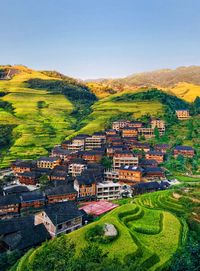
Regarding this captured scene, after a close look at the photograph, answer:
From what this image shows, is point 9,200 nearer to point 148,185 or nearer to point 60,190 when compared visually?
point 60,190

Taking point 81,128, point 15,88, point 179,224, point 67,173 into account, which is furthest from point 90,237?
point 15,88

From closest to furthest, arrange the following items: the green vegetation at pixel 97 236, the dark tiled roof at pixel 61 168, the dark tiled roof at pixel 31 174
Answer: the green vegetation at pixel 97 236, the dark tiled roof at pixel 31 174, the dark tiled roof at pixel 61 168

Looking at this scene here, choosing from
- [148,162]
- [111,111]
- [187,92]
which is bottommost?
[148,162]

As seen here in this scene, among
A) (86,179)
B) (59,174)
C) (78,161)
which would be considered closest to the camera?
(86,179)

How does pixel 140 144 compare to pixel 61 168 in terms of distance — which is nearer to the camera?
pixel 61 168

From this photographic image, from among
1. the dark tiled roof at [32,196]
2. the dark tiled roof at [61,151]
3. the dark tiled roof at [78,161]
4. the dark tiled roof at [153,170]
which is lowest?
the dark tiled roof at [32,196]

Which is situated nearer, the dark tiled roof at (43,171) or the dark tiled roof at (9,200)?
the dark tiled roof at (9,200)

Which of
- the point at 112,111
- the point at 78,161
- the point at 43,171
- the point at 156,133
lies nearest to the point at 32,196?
the point at 43,171

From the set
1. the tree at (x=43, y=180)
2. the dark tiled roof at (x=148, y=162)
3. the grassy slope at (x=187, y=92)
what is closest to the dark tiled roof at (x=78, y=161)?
the tree at (x=43, y=180)

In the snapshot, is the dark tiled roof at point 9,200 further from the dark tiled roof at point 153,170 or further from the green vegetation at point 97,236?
→ the dark tiled roof at point 153,170
